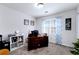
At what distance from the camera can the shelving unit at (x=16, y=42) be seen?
235cm

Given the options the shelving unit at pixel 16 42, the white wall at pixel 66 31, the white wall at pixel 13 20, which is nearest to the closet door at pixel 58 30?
the white wall at pixel 66 31

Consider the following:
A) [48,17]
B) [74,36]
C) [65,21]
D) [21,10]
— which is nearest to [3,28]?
[21,10]

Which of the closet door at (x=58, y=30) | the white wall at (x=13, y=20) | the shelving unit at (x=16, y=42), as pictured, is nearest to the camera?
the white wall at (x=13, y=20)

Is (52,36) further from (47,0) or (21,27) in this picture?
(47,0)

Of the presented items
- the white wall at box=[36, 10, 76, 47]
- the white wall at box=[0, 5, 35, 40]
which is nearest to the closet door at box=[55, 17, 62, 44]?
the white wall at box=[36, 10, 76, 47]

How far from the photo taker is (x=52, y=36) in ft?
7.66

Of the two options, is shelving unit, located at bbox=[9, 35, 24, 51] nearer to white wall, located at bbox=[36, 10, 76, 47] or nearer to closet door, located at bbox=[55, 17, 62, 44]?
white wall, located at bbox=[36, 10, 76, 47]

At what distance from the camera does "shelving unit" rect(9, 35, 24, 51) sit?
92.4 inches

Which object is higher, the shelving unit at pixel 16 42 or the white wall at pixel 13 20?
the white wall at pixel 13 20

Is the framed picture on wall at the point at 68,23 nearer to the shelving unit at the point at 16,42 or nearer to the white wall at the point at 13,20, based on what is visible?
the white wall at the point at 13,20

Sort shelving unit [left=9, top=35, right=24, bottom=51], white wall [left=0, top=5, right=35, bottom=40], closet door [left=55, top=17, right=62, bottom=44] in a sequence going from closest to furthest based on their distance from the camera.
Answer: white wall [left=0, top=5, right=35, bottom=40] → closet door [left=55, top=17, right=62, bottom=44] → shelving unit [left=9, top=35, right=24, bottom=51]

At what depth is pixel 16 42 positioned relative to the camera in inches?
95.9

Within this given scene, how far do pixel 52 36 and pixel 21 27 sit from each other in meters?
0.78

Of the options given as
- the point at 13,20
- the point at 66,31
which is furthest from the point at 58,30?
the point at 13,20
